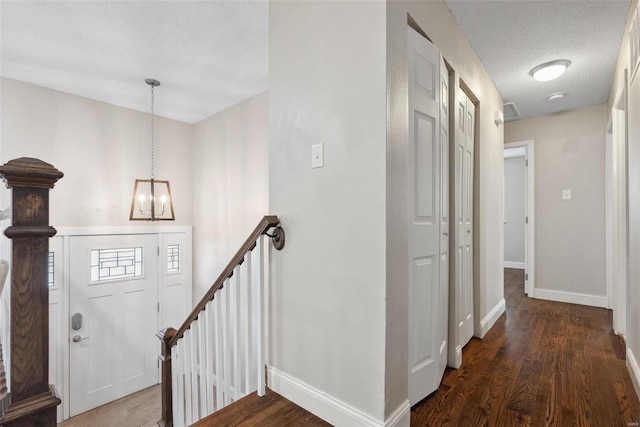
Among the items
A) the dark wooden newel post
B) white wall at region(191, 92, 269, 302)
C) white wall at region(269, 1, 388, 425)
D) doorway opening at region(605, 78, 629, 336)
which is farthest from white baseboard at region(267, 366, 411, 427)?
doorway opening at region(605, 78, 629, 336)

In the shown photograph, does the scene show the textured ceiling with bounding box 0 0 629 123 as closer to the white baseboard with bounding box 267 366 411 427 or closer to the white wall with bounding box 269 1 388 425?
the white wall with bounding box 269 1 388 425

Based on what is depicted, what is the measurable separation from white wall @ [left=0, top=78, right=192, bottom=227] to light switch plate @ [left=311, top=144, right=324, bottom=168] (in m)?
2.70

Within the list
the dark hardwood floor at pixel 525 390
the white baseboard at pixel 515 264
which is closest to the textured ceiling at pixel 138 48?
the dark hardwood floor at pixel 525 390

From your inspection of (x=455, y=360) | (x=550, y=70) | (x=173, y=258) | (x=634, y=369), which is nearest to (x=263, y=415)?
(x=455, y=360)

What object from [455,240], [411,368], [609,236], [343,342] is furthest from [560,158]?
[343,342]

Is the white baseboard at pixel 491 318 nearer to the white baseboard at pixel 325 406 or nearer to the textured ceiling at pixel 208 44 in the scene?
the white baseboard at pixel 325 406

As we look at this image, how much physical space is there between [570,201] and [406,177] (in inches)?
138

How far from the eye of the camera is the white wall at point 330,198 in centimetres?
138

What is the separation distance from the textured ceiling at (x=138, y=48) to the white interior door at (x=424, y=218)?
1.19m

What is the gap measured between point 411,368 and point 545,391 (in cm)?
91

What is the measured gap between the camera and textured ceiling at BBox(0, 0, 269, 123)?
2135 mm

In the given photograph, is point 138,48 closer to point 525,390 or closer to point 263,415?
point 263,415

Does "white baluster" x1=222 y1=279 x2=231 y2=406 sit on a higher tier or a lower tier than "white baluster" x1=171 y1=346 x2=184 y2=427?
higher

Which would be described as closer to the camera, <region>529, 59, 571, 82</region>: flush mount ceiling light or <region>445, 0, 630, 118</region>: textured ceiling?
<region>445, 0, 630, 118</region>: textured ceiling
